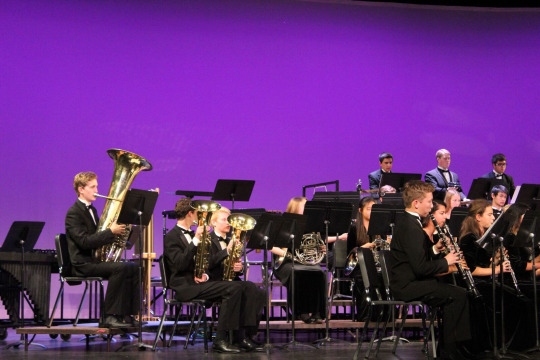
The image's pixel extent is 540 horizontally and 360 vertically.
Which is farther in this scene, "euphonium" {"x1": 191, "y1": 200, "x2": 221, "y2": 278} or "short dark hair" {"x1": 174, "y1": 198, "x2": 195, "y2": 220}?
"short dark hair" {"x1": 174, "y1": 198, "x2": 195, "y2": 220}

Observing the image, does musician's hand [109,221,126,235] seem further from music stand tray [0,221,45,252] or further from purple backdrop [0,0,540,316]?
purple backdrop [0,0,540,316]

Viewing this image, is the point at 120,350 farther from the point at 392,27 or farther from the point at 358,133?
the point at 392,27

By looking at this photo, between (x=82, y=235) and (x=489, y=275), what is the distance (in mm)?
3868

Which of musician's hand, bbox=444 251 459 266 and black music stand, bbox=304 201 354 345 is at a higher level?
black music stand, bbox=304 201 354 345

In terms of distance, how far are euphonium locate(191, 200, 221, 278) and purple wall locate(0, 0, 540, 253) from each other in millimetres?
4507

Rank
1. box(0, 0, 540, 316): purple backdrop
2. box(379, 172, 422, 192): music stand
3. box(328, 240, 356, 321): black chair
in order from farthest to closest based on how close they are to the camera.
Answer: box(0, 0, 540, 316): purple backdrop, box(379, 172, 422, 192): music stand, box(328, 240, 356, 321): black chair

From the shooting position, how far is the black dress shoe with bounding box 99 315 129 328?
823cm

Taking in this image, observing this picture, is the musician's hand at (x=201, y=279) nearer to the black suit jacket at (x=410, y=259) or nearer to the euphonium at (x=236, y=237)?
the euphonium at (x=236, y=237)

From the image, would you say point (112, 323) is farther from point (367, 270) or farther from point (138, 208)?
point (367, 270)

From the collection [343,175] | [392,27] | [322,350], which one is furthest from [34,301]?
[392,27]

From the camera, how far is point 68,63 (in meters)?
12.3

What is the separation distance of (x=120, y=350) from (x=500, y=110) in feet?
27.7

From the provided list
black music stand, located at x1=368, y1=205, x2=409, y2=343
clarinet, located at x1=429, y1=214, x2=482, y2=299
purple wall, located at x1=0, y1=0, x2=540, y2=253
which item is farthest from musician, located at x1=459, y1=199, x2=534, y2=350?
purple wall, located at x1=0, y1=0, x2=540, y2=253

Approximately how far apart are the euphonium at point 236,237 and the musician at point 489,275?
2.05 m
